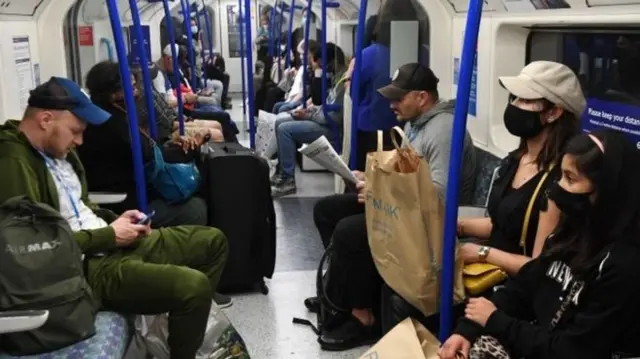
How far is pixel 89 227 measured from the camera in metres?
3.20

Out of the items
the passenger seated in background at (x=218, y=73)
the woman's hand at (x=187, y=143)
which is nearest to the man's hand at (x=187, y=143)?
the woman's hand at (x=187, y=143)

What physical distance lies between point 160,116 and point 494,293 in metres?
3.71

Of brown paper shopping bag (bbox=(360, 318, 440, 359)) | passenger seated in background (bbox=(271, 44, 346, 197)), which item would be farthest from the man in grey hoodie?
passenger seated in background (bbox=(271, 44, 346, 197))

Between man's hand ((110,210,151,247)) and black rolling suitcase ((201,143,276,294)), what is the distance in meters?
1.11

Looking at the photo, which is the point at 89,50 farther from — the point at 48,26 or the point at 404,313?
the point at 404,313

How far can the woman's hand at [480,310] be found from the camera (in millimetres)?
2361

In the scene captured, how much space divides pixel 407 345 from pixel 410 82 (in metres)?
1.63

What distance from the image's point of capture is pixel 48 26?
5.38 m

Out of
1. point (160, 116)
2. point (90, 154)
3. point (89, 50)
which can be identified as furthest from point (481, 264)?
point (89, 50)

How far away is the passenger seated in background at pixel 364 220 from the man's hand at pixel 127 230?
95 cm

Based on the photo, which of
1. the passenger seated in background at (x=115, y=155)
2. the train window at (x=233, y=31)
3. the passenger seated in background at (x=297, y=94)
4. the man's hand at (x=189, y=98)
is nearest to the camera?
the passenger seated in background at (x=115, y=155)

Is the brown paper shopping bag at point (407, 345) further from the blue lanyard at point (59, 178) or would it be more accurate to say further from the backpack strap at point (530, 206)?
the blue lanyard at point (59, 178)

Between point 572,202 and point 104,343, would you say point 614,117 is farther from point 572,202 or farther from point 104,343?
point 104,343

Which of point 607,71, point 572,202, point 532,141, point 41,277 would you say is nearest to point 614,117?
point 607,71
